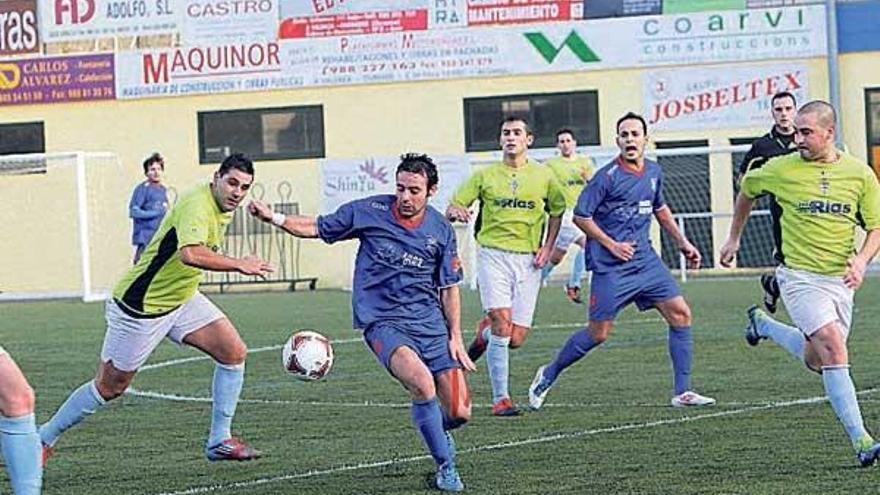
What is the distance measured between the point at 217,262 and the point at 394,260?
1023 mm

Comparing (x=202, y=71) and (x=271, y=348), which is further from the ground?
(x=202, y=71)

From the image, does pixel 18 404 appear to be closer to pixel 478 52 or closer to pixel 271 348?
pixel 271 348

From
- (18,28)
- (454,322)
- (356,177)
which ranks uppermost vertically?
Result: (18,28)

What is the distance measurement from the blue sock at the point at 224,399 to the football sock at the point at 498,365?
8.17 ft

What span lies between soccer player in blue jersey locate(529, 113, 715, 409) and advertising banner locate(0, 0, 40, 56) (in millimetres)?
23224

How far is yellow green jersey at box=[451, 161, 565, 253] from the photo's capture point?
1391 centimetres

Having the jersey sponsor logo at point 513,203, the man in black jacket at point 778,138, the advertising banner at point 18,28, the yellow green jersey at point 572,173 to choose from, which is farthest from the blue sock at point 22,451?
the advertising banner at point 18,28

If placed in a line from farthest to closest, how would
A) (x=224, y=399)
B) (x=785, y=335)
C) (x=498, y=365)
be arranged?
(x=498, y=365), (x=785, y=335), (x=224, y=399)

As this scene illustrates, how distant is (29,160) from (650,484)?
77.1 ft

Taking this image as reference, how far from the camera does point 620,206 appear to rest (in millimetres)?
13328

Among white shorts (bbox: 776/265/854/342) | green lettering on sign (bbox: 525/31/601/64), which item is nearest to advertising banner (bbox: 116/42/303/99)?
green lettering on sign (bbox: 525/31/601/64)

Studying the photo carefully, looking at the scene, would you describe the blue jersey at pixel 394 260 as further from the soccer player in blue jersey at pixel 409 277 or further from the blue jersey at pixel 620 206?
the blue jersey at pixel 620 206

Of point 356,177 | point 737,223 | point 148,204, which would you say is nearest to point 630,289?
point 737,223

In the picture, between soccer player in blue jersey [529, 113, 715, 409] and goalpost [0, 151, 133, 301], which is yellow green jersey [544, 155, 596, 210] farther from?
goalpost [0, 151, 133, 301]
